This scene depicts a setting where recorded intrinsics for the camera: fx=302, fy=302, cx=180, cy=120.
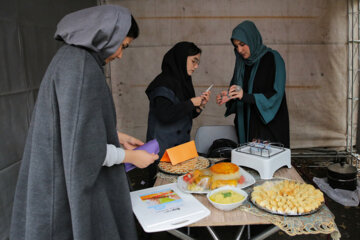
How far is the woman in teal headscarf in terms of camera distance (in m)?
2.44

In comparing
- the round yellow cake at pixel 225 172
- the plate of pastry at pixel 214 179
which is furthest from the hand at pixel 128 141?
the round yellow cake at pixel 225 172

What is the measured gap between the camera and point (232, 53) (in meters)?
4.68

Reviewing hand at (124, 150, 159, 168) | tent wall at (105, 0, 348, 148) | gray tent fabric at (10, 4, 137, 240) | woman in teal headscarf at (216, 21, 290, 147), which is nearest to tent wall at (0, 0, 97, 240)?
gray tent fabric at (10, 4, 137, 240)

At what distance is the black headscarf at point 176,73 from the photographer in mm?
2285

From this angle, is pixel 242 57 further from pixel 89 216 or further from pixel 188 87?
pixel 89 216

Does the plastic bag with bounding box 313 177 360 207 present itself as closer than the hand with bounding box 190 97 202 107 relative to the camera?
No

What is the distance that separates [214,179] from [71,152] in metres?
0.79

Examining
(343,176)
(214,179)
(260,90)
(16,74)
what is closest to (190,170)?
(214,179)

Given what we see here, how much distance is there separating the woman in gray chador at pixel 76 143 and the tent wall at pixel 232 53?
11.7 ft

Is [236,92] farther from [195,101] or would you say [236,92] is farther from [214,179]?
[214,179]

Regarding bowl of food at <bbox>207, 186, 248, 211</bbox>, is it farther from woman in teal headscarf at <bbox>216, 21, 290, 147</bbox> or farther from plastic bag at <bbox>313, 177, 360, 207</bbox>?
plastic bag at <bbox>313, 177, 360, 207</bbox>

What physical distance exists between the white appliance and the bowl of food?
0.92 ft

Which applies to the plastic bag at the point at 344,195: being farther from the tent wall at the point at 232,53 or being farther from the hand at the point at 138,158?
the hand at the point at 138,158

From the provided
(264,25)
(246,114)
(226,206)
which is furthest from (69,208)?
(264,25)
